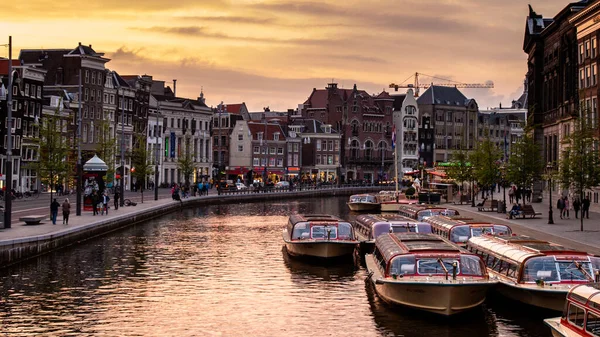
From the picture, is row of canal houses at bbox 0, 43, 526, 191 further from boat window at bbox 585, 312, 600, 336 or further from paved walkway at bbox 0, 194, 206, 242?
boat window at bbox 585, 312, 600, 336

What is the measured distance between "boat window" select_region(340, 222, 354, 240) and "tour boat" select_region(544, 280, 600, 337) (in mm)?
23822

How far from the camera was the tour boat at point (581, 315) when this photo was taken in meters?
24.1

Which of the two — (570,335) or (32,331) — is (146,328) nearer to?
(32,331)

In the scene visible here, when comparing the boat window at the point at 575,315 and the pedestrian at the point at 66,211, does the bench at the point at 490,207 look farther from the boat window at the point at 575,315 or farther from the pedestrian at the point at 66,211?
the boat window at the point at 575,315

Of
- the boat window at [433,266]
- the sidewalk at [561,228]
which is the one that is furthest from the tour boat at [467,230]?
the boat window at [433,266]

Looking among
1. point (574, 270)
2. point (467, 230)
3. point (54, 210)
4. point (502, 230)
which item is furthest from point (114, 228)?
point (574, 270)

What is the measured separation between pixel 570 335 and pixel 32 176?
10057 cm

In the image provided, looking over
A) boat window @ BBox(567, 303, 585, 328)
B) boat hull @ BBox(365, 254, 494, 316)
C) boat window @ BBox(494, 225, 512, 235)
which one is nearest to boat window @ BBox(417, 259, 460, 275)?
boat hull @ BBox(365, 254, 494, 316)

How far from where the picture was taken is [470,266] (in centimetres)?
3347

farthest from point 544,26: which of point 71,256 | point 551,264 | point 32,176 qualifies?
point 551,264

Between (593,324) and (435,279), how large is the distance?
29.9 ft

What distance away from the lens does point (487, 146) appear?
98.3 meters

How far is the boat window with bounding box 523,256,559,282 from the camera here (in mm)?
32688

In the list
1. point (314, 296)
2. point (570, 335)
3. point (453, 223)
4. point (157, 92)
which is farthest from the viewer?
point (157, 92)
